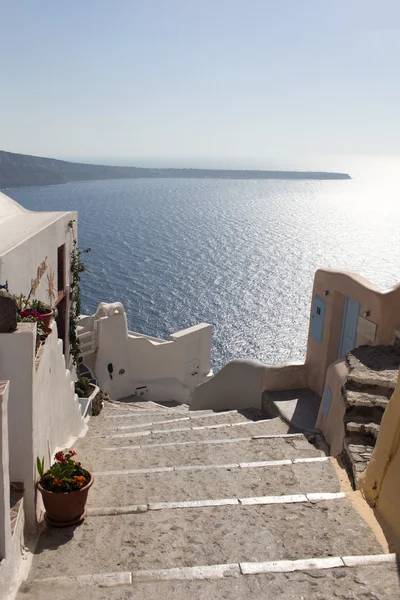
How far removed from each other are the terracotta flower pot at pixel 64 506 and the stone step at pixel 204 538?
4.3 inches

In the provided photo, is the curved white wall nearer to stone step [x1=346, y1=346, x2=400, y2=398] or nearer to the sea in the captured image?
stone step [x1=346, y1=346, x2=400, y2=398]

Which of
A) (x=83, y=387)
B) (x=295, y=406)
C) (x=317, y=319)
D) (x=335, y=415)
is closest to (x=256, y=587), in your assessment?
(x=335, y=415)

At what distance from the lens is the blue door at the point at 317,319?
43.9 feet

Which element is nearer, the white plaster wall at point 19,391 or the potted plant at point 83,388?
the white plaster wall at point 19,391

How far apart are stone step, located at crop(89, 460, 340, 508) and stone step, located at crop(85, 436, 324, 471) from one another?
79cm

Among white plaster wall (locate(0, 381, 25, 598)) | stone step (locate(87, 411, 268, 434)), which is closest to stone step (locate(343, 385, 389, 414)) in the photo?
stone step (locate(87, 411, 268, 434))

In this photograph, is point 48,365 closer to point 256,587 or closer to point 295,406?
point 256,587

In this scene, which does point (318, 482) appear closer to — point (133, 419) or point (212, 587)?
point (212, 587)

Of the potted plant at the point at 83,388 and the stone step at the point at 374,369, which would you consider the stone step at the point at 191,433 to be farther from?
the potted plant at the point at 83,388

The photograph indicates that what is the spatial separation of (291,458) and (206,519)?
2976mm

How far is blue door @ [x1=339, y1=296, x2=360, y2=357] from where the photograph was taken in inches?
489

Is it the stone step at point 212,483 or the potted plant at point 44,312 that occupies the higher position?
the potted plant at point 44,312

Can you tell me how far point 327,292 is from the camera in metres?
13.0

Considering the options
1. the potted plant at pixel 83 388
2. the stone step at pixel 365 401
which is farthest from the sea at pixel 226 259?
the stone step at pixel 365 401
